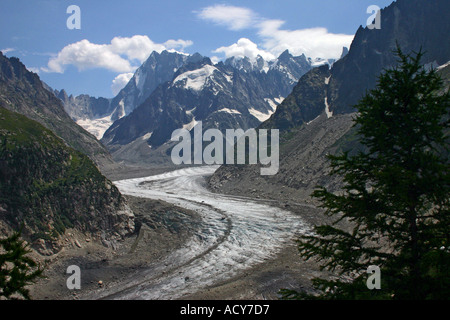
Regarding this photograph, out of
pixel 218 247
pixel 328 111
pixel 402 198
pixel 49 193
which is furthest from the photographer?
pixel 328 111

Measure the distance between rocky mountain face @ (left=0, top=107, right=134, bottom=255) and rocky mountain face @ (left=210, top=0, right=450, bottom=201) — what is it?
4395 cm

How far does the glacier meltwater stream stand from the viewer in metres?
35.1

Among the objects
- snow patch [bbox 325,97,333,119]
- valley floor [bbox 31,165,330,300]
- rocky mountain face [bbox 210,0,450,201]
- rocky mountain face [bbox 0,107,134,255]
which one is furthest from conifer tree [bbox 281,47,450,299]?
snow patch [bbox 325,97,333,119]

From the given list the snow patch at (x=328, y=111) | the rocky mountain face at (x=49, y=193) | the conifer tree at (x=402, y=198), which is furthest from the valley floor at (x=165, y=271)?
the snow patch at (x=328, y=111)

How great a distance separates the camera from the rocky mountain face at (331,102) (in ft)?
294

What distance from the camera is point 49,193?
4559cm

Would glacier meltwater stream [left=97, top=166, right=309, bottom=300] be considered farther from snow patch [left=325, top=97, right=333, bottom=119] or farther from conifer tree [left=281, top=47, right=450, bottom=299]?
snow patch [left=325, top=97, right=333, bottom=119]

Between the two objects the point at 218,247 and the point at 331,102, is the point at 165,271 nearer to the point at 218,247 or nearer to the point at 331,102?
the point at 218,247

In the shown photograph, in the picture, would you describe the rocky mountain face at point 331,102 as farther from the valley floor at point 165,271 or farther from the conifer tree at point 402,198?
the conifer tree at point 402,198

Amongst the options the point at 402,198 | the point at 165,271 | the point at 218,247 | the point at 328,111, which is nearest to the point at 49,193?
the point at 165,271

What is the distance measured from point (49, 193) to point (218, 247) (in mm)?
23918
